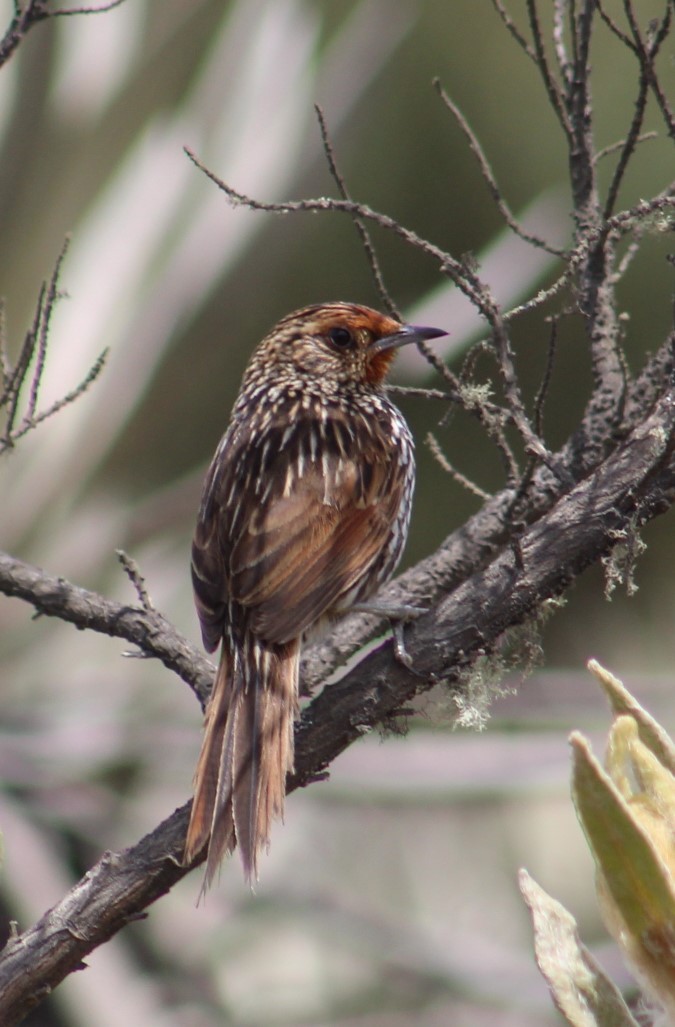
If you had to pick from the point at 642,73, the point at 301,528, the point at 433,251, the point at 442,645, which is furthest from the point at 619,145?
the point at 442,645

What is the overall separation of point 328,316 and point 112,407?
2.65m

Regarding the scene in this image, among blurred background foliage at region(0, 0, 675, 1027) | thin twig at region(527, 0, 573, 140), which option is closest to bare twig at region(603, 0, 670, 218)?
thin twig at region(527, 0, 573, 140)

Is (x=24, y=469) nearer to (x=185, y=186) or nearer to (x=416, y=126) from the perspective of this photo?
(x=185, y=186)

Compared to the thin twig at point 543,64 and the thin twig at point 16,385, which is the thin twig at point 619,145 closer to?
the thin twig at point 543,64

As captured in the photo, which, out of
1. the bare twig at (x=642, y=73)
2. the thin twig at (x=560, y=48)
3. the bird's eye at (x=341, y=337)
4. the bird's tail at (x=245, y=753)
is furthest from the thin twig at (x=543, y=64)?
the bird's tail at (x=245, y=753)

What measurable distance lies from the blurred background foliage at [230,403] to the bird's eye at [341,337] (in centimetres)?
211

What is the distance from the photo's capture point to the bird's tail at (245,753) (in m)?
2.62

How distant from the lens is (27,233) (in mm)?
6316

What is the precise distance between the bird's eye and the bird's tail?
1.25 metres

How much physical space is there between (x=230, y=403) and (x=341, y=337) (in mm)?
2867

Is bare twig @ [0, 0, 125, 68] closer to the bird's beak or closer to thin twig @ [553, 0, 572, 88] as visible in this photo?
thin twig @ [553, 0, 572, 88]

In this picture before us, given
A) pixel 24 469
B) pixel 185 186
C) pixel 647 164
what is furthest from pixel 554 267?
pixel 24 469

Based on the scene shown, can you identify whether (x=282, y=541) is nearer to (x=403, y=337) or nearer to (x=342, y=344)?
(x=403, y=337)

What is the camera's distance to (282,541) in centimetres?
322
